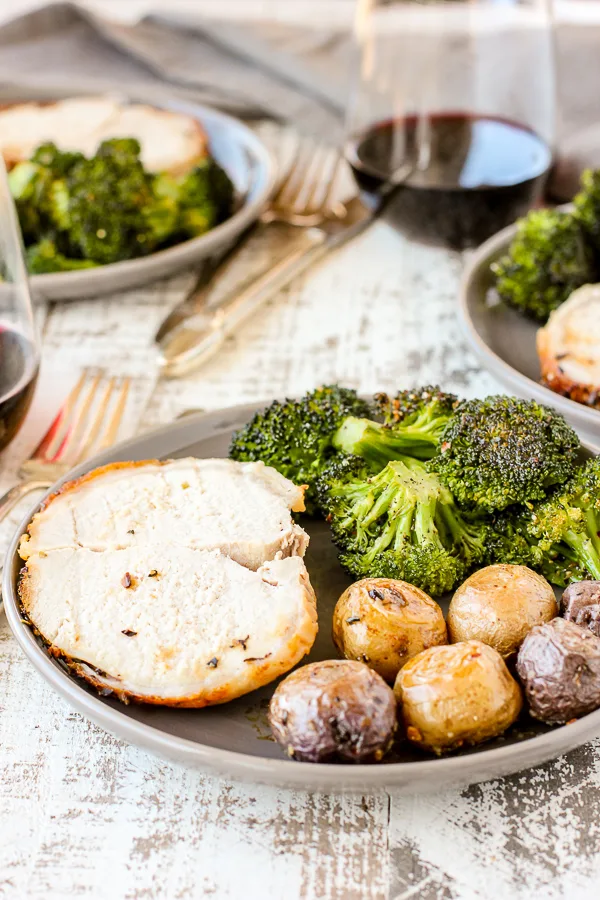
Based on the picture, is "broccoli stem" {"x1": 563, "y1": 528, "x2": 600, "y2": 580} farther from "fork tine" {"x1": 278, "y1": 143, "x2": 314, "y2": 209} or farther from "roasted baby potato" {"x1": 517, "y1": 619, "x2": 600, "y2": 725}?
"fork tine" {"x1": 278, "y1": 143, "x2": 314, "y2": 209}

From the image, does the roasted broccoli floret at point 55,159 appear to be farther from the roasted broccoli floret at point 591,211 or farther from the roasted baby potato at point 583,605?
the roasted baby potato at point 583,605

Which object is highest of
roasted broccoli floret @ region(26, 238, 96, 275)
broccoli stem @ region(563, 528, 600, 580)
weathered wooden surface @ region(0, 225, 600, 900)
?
broccoli stem @ region(563, 528, 600, 580)

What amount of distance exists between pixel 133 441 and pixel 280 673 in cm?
81

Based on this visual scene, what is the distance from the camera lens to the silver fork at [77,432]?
234 cm

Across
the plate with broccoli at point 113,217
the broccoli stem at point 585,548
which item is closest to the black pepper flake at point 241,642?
the broccoli stem at point 585,548

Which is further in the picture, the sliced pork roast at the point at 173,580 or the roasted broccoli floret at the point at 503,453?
the roasted broccoli floret at the point at 503,453

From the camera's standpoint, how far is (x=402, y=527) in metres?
1.96

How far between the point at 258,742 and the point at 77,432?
1264 millimetres

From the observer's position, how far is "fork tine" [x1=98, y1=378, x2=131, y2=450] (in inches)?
101

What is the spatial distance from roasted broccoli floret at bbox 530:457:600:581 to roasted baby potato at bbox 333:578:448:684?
0.33 metres

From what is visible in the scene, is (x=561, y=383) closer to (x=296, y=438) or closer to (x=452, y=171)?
(x=296, y=438)

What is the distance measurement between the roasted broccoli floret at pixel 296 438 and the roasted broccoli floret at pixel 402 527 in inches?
4.0

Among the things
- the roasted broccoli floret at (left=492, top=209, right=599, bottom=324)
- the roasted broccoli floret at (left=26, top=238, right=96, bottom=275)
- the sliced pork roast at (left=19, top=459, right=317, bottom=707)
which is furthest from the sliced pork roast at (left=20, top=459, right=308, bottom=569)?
the roasted broccoli floret at (left=26, top=238, right=96, bottom=275)

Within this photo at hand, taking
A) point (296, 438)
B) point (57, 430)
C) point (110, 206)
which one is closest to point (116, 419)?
point (57, 430)
